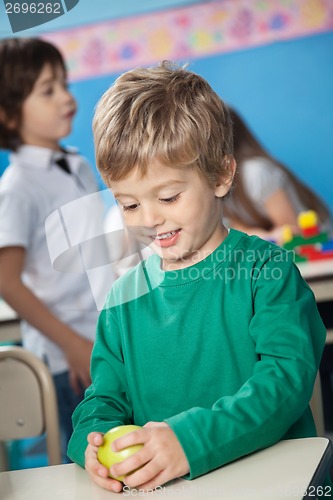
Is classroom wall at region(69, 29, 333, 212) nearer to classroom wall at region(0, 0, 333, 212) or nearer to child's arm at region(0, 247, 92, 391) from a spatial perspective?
classroom wall at region(0, 0, 333, 212)

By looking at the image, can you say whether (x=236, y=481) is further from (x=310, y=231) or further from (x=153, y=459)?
(x=310, y=231)

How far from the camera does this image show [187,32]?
11.5 feet

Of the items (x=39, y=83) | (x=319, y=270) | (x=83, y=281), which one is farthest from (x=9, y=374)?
(x=319, y=270)

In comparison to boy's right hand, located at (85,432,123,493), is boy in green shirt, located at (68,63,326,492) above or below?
above

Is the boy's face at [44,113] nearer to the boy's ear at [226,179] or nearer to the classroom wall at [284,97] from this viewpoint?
the boy's ear at [226,179]

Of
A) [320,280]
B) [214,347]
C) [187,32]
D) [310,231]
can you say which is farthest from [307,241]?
[187,32]

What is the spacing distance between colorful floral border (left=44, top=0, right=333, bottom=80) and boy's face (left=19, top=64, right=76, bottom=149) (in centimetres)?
175

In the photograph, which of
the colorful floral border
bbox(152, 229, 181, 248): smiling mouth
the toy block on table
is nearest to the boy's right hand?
bbox(152, 229, 181, 248): smiling mouth

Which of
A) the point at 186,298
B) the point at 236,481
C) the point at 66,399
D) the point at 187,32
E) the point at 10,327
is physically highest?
the point at 187,32

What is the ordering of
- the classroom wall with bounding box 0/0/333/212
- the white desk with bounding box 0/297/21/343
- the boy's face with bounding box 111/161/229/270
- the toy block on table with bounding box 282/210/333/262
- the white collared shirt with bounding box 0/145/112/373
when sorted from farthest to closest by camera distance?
the classroom wall with bounding box 0/0/333/212 → the toy block on table with bounding box 282/210/333/262 → the white desk with bounding box 0/297/21/343 → the white collared shirt with bounding box 0/145/112/373 → the boy's face with bounding box 111/161/229/270

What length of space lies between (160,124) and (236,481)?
0.35 m

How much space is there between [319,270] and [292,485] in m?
1.39

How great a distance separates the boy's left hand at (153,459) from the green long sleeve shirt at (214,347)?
3cm

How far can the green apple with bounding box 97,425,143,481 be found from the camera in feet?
2.34
